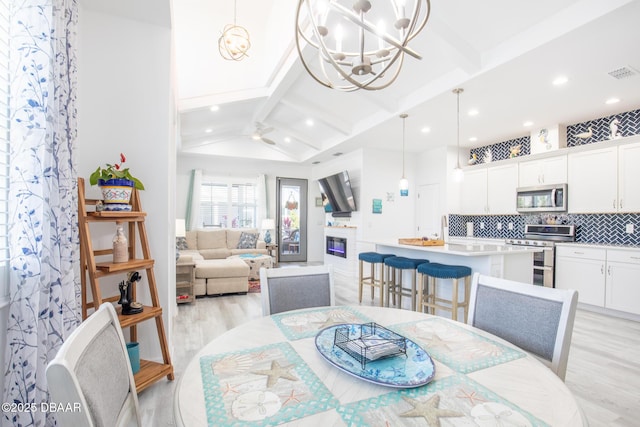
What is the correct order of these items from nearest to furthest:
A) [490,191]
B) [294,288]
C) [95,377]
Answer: [95,377]
[294,288]
[490,191]

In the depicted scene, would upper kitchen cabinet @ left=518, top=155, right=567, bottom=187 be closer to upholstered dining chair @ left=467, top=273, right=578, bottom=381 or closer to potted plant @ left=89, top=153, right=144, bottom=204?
upholstered dining chair @ left=467, top=273, right=578, bottom=381

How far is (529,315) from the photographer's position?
133cm

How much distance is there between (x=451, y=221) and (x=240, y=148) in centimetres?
513

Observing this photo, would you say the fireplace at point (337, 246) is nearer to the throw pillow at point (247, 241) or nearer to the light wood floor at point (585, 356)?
the throw pillow at point (247, 241)

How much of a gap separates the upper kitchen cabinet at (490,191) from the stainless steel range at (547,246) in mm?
622

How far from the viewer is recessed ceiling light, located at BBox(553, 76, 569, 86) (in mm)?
3145

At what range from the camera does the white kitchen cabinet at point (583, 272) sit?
3.94m

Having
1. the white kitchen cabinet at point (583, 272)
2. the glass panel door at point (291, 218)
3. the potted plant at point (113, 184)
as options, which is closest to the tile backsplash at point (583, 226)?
the white kitchen cabinet at point (583, 272)

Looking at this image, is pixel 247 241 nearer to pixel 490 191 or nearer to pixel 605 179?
pixel 490 191

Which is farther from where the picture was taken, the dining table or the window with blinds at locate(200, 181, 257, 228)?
the window with blinds at locate(200, 181, 257, 228)

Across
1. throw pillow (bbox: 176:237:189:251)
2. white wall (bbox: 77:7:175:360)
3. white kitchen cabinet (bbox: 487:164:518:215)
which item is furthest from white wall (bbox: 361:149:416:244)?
white wall (bbox: 77:7:175:360)

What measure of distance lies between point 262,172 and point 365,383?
7609mm

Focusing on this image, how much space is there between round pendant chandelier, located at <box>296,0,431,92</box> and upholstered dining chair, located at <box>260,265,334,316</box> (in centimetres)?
106

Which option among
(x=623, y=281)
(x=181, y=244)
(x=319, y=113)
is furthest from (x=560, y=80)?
(x=181, y=244)
